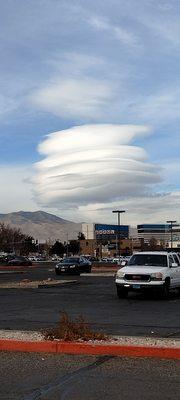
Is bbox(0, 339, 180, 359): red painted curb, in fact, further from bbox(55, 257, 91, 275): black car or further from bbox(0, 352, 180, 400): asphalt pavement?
bbox(55, 257, 91, 275): black car

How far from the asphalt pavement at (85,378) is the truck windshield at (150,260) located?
12738 millimetres

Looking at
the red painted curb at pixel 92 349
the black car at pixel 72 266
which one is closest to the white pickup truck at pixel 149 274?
the red painted curb at pixel 92 349

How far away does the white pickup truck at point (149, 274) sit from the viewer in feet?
67.9

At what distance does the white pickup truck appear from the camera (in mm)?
20688

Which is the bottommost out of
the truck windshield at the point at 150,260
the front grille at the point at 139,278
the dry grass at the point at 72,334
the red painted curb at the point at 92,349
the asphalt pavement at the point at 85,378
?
the asphalt pavement at the point at 85,378

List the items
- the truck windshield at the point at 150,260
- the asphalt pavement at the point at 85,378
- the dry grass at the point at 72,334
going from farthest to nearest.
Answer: the truck windshield at the point at 150,260
the dry grass at the point at 72,334
the asphalt pavement at the point at 85,378

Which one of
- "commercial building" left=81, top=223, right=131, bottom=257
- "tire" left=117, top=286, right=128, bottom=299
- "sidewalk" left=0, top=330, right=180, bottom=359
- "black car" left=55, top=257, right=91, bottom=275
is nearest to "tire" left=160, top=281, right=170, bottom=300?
"tire" left=117, top=286, right=128, bottom=299

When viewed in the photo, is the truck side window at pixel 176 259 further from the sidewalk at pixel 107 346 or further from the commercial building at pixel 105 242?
the commercial building at pixel 105 242

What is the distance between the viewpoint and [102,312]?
16.8 metres

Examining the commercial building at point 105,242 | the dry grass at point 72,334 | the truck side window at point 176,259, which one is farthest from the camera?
the commercial building at point 105,242

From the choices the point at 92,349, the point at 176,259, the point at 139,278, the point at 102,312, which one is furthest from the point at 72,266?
the point at 92,349

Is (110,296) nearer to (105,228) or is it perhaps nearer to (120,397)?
(120,397)

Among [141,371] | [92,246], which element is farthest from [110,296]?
[92,246]

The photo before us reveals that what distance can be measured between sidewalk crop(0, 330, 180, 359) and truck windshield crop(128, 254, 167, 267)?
37.8ft
